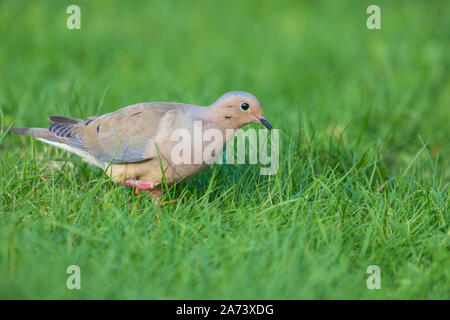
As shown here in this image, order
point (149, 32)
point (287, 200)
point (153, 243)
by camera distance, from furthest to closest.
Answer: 1. point (149, 32)
2. point (287, 200)
3. point (153, 243)

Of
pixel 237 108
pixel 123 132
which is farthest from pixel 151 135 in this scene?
pixel 237 108

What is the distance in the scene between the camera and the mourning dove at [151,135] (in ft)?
12.0

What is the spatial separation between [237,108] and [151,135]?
61 cm

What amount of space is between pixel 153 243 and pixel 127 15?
249 inches

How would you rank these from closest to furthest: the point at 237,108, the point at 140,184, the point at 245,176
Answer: the point at 237,108 → the point at 140,184 → the point at 245,176

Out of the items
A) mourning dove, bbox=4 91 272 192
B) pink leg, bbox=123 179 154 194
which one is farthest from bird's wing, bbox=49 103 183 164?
pink leg, bbox=123 179 154 194

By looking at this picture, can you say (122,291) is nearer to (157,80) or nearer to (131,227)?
(131,227)

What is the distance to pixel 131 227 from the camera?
10.7ft

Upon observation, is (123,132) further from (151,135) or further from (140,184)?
(140,184)

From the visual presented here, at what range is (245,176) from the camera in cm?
414

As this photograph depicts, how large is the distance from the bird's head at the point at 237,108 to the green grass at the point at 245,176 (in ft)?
1.30

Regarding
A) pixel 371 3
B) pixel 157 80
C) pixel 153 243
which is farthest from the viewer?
pixel 371 3

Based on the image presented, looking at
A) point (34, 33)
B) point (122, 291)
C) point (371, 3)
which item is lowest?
point (122, 291)
